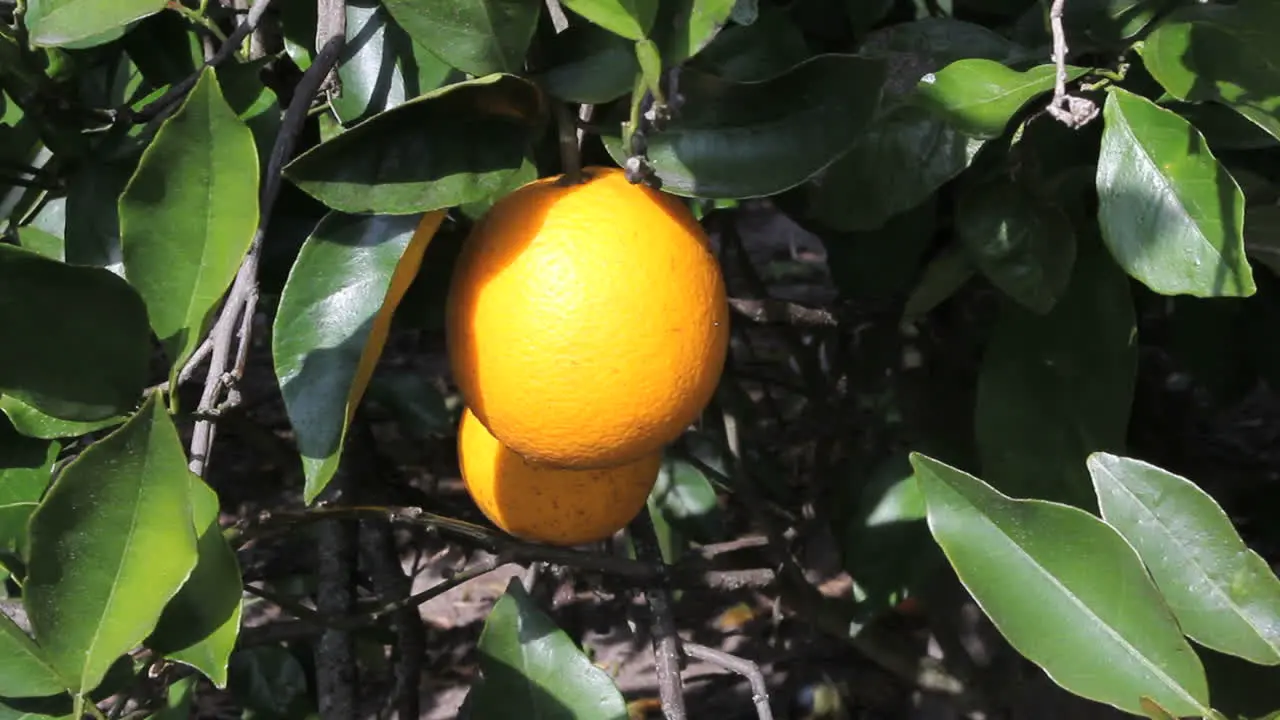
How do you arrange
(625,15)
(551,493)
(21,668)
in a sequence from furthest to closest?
(551,493) → (21,668) → (625,15)

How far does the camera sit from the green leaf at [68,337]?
0.57 metres

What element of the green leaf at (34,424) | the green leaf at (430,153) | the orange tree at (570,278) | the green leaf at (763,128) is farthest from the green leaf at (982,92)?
the green leaf at (34,424)

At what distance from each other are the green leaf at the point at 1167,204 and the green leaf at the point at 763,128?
7.5 inches

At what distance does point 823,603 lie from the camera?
147 cm

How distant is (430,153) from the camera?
610 mm

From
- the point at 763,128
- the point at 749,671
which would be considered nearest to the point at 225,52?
the point at 763,128

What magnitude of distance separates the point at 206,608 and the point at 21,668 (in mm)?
116

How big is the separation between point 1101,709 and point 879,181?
3.68 feet

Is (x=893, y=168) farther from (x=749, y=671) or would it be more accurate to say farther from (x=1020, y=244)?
(x=749, y=671)

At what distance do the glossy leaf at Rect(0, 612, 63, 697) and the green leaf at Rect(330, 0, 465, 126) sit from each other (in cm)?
35

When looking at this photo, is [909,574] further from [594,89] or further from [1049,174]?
[594,89]

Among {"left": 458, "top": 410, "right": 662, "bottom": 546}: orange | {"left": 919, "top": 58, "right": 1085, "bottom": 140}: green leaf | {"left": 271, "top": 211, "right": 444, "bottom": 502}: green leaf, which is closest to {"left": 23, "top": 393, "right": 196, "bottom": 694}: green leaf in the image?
{"left": 271, "top": 211, "right": 444, "bottom": 502}: green leaf

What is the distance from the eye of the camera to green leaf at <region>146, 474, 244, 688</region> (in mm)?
577

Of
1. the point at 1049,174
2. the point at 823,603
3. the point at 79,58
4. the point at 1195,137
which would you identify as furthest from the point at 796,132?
→ the point at 823,603
